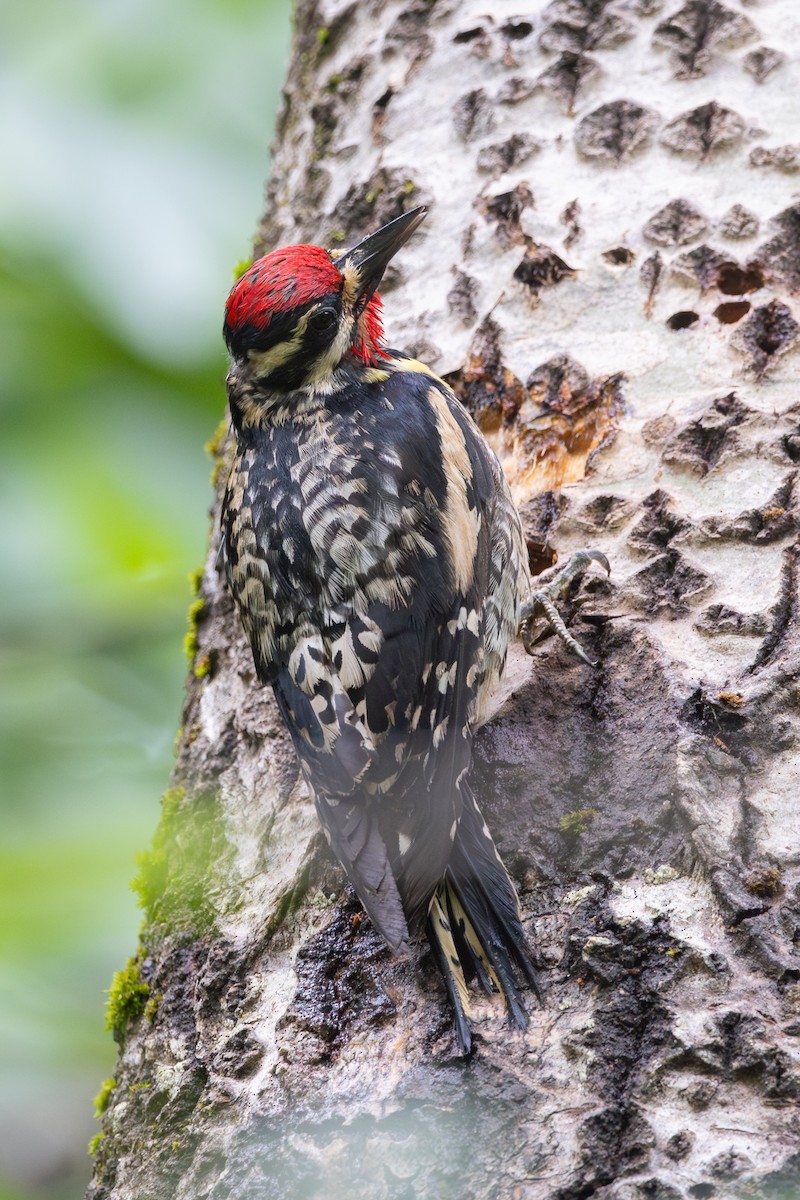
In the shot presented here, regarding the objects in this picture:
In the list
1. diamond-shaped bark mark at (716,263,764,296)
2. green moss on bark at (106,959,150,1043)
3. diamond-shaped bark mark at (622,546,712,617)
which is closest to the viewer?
diamond-shaped bark mark at (622,546,712,617)

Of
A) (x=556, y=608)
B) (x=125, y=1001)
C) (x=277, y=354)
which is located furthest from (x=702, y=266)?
(x=125, y=1001)

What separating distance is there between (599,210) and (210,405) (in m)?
1.66

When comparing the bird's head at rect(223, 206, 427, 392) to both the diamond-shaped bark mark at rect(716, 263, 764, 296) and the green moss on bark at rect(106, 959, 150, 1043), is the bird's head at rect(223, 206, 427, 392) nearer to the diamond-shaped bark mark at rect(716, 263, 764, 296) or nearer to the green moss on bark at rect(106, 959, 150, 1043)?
the diamond-shaped bark mark at rect(716, 263, 764, 296)

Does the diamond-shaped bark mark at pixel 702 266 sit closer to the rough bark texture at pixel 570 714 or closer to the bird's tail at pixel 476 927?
the rough bark texture at pixel 570 714

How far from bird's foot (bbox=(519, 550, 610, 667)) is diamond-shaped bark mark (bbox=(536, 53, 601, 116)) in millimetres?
1289

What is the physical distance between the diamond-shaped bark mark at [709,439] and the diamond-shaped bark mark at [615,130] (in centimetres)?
80

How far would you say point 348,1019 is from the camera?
207 cm

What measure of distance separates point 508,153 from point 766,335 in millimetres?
894

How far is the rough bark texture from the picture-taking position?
1792 mm

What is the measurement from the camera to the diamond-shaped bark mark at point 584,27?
10.2 ft

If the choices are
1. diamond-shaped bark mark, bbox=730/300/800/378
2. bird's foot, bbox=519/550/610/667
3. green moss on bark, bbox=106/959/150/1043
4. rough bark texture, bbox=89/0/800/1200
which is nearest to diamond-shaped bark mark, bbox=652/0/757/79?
rough bark texture, bbox=89/0/800/1200

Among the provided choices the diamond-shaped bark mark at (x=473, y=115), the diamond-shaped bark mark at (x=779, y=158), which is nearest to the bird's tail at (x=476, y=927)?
the diamond-shaped bark mark at (x=779, y=158)

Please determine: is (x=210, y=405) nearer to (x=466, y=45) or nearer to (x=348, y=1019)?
(x=466, y=45)

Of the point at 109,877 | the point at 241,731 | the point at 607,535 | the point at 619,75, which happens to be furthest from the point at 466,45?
the point at 109,877
